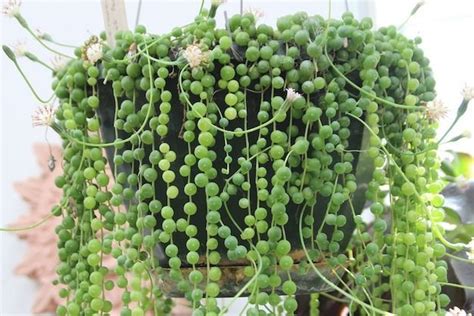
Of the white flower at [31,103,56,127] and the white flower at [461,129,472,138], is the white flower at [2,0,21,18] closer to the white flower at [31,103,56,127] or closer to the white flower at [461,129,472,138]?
the white flower at [31,103,56,127]

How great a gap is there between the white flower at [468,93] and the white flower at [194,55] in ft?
0.80

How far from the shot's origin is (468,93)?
56 cm

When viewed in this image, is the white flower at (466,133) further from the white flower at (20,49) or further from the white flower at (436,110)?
the white flower at (20,49)

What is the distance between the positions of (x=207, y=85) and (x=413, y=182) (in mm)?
219

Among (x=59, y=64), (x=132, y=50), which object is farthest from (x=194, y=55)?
(x=59, y=64)

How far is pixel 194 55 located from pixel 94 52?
10 cm

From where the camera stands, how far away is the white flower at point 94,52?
54 cm

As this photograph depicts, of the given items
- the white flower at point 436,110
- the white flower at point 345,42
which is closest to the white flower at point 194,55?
the white flower at point 345,42

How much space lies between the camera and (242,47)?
0.53 metres

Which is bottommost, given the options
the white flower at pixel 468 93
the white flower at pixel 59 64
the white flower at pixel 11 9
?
the white flower at pixel 468 93

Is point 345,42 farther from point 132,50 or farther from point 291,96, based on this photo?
point 132,50

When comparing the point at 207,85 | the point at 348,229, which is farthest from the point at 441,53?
the point at 207,85

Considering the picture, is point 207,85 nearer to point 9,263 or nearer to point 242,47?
point 242,47

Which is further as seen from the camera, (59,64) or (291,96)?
(59,64)
